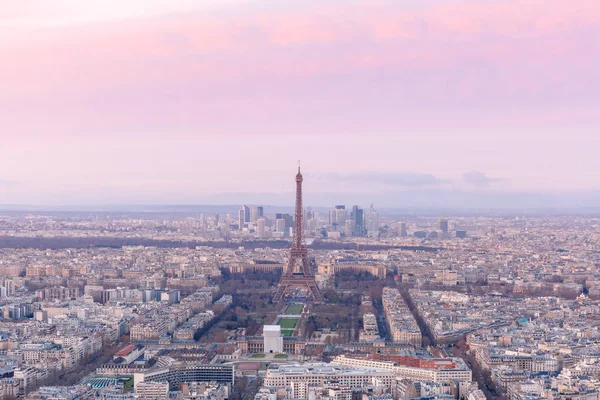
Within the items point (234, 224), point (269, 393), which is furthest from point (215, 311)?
point (234, 224)

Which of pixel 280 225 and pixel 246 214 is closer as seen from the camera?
pixel 280 225

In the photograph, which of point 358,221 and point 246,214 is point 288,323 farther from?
point 246,214

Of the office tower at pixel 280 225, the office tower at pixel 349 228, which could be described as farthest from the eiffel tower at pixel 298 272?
the office tower at pixel 280 225

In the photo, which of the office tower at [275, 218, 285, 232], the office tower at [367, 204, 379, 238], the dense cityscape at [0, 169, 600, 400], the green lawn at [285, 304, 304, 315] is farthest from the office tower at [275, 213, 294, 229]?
the green lawn at [285, 304, 304, 315]

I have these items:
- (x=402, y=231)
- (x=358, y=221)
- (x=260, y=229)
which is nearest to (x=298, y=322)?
(x=260, y=229)

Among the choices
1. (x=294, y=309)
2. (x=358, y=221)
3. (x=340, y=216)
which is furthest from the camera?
(x=340, y=216)

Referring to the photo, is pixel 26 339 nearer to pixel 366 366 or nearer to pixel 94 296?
pixel 366 366

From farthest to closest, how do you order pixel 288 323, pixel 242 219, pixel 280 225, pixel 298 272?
pixel 242 219
pixel 280 225
pixel 298 272
pixel 288 323

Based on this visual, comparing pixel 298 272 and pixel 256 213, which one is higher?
pixel 256 213
